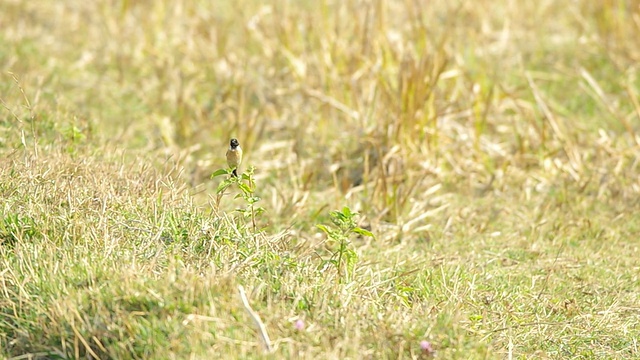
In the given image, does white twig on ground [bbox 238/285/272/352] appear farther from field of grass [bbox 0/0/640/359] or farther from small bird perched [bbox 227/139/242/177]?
small bird perched [bbox 227/139/242/177]

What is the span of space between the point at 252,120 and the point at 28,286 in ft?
8.84

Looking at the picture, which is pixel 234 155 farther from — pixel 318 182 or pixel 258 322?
pixel 318 182

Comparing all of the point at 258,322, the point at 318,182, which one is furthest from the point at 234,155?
the point at 318,182

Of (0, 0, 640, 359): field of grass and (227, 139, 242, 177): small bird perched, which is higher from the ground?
(227, 139, 242, 177): small bird perched

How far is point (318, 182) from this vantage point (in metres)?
5.27

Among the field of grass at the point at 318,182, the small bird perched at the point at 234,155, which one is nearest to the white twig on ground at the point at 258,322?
the field of grass at the point at 318,182

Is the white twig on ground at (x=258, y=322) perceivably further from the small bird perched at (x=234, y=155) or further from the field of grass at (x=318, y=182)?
the small bird perched at (x=234, y=155)

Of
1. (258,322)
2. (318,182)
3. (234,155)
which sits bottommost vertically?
(318,182)

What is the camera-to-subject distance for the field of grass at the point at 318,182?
9.71 feet

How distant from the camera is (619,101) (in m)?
6.31

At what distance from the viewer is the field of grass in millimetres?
2961

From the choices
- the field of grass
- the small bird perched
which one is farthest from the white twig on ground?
the small bird perched

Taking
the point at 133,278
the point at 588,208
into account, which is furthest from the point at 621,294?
the point at 133,278

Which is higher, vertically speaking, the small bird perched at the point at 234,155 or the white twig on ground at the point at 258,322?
the small bird perched at the point at 234,155
